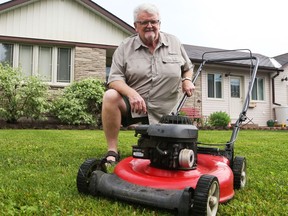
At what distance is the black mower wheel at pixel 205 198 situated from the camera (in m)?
1.40

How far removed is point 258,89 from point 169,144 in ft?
46.4

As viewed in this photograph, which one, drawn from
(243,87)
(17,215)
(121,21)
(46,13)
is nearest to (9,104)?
(46,13)

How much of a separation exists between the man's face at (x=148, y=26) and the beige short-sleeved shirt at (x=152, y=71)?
4.1 inches

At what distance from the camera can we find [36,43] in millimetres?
10047

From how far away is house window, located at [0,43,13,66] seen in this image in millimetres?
9891

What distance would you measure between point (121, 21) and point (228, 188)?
31.7 feet

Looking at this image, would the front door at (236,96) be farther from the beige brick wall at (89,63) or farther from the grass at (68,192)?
the grass at (68,192)

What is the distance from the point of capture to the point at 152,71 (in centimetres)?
274

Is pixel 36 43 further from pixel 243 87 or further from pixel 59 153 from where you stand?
pixel 243 87

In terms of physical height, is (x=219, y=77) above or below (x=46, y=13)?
below

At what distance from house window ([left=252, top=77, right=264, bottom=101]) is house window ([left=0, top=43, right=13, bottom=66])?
32.6 ft

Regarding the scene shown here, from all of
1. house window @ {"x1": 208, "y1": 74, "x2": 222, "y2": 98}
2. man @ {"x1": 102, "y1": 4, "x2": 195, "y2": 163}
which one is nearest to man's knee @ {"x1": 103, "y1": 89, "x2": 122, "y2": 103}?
man @ {"x1": 102, "y1": 4, "x2": 195, "y2": 163}

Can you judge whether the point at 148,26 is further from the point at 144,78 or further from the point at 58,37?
the point at 58,37

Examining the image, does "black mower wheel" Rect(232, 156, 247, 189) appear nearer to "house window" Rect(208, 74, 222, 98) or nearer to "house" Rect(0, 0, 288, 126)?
"house" Rect(0, 0, 288, 126)
